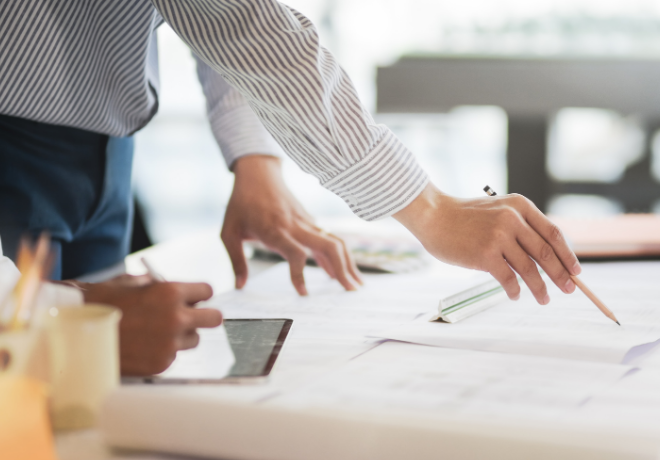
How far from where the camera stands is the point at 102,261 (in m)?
1.10

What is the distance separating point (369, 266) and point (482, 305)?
1.04ft

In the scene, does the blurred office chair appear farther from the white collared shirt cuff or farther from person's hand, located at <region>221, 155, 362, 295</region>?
the white collared shirt cuff

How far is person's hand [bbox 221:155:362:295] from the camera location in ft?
3.03

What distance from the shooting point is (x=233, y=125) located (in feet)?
3.48

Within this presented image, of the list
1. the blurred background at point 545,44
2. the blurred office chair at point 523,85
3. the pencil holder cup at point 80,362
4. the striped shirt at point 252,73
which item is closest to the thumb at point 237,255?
the striped shirt at point 252,73

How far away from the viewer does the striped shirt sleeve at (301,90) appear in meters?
0.71

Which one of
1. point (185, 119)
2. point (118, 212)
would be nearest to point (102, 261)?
point (118, 212)

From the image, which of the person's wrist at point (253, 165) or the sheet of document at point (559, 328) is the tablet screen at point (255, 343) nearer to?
the sheet of document at point (559, 328)

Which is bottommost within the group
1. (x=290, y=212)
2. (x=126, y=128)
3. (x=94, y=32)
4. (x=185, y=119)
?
(x=185, y=119)

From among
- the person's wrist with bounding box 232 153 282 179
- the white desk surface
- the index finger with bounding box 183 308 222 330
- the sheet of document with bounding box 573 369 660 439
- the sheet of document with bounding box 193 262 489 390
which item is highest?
the person's wrist with bounding box 232 153 282 179

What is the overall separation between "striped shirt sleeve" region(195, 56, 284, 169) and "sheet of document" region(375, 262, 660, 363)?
1.51 feet

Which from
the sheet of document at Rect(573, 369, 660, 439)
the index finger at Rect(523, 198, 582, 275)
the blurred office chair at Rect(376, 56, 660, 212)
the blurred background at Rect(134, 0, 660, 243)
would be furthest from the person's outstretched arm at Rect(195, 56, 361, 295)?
the blurred office chair at Rect(376, 56, 660, 212)

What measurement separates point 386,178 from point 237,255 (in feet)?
1.02

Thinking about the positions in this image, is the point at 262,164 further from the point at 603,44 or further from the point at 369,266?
the point at 603,44
